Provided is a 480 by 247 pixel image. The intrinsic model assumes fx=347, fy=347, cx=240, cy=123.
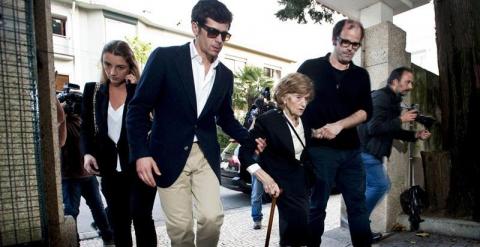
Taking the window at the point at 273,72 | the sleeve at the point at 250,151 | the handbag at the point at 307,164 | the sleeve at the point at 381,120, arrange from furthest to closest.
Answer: the window at the point at 273,72, the sleeve at the point at 381,120, the handbag at the point at 307,164, the sleeve at the point at 250,151

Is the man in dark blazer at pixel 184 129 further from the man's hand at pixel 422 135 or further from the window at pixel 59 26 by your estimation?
the window at pixel 59 26

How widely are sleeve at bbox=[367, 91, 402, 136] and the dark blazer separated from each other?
7.04ft

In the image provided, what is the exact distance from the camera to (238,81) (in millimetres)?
22875

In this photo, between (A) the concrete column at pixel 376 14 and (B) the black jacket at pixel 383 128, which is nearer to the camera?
(B) the black jacket at pixel 383 128

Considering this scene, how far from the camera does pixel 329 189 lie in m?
2.97

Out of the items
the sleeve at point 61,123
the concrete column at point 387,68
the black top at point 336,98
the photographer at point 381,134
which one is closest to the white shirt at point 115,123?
the sleeve at point 61,123

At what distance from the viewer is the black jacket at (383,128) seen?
3.62 m

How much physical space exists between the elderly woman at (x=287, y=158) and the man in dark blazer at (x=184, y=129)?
44 cm

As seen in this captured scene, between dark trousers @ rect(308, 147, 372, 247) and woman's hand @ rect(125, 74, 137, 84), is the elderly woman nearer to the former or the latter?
dark trousers @ rect(308, 147, 372, 247)

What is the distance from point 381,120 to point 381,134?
16cm

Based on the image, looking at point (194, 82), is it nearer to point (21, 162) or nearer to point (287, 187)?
point (287, 187)

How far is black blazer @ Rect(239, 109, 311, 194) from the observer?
→ 2594 mm

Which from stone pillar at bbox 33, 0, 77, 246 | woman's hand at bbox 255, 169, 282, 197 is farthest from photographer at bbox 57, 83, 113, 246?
woman's hand at bbox 255, 169, 282, 197

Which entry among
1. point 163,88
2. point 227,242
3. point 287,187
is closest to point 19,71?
point 163,88
